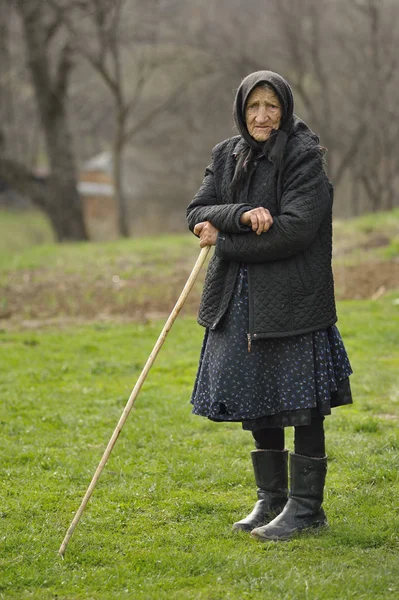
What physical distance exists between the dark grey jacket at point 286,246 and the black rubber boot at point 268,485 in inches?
26.7

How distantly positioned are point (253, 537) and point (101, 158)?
132 ft

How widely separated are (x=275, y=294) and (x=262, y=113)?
0.79 m

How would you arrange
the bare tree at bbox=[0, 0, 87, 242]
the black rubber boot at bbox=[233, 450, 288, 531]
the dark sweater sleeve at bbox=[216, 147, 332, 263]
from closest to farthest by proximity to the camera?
the dark sweater sleeve at bbox=[216, 147, 332, 263], the black rubber boot at bbox=[233, 450, 288, 531], the bare tree at bbox=[0, 0, 87, 242]

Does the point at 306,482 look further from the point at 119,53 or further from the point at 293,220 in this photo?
the point at 119,53

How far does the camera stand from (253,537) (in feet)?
13.7

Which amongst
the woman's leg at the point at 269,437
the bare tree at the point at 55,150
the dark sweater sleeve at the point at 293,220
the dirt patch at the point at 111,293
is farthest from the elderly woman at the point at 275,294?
the bare tree at the point at 55,150

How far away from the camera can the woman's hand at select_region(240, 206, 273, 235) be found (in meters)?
3.98

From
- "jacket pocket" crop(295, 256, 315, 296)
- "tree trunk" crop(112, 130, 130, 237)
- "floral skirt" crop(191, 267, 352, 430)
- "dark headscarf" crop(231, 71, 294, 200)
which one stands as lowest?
"tree trunk" crop(112, 130, 130, 237)

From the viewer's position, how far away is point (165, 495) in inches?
191

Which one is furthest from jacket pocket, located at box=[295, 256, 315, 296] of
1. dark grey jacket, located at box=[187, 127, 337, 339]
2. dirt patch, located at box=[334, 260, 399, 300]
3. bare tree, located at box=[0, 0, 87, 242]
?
bare tree, located at box=[0, 0, 87, 242]

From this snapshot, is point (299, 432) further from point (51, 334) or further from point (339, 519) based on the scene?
point (51, 334)

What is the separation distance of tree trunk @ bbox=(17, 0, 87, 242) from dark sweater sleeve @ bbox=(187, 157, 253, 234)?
16.3 meters

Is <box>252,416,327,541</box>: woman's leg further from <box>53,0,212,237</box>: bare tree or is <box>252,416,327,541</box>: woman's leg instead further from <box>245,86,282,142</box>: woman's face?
<box>53,0,212,237</box>: bare tree

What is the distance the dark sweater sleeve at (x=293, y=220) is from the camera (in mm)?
3979
